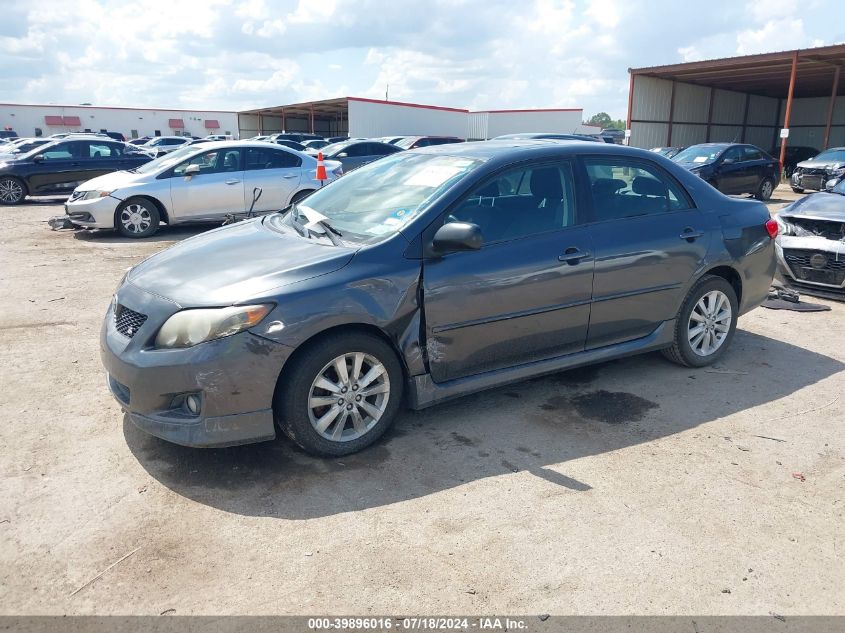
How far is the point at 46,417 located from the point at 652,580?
3.61 m

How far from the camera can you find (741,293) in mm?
5242

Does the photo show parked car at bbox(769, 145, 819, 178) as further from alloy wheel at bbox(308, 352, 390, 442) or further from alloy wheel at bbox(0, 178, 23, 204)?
alloy wheel at bbox(308, 352, 390, 442)

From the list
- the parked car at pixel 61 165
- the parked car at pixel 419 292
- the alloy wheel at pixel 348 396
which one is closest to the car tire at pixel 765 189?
the parked car at pixel 419 292

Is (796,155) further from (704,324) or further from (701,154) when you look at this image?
(704,324)

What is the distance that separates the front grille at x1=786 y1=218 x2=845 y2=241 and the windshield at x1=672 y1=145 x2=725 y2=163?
33.1 feet

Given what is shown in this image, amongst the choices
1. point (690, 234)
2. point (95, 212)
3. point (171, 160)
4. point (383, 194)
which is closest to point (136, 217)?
point (95, 212)

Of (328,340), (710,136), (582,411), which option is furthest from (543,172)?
(710,136)

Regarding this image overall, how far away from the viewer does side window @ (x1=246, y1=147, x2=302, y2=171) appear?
11531 mm

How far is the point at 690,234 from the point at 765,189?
15.7 metres

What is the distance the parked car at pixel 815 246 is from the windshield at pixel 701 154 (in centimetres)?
974

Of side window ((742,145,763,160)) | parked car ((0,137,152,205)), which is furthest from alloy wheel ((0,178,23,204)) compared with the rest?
side window ((742,145,763,160))

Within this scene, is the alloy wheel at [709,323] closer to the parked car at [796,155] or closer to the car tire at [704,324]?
the car tire at [704,324]

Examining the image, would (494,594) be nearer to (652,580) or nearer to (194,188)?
(652,580)

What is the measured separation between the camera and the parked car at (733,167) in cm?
1659
